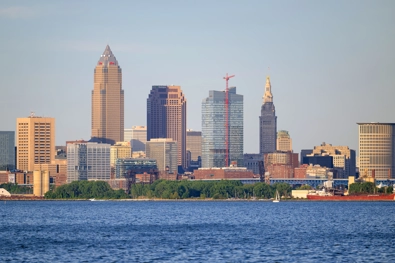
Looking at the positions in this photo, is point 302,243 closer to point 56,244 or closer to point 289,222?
point 56,244

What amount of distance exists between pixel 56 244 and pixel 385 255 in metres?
28.3

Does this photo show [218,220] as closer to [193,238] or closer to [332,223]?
[332,223]

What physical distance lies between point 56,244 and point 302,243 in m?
20.9

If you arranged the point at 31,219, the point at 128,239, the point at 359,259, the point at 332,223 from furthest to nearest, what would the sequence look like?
the point at 31,219
the point at 332,223
the point at 128,239
the point at 359,259

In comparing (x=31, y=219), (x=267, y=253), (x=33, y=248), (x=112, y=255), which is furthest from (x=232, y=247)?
(x=31, y=219)

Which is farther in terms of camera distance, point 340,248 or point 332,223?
→ point 332,223

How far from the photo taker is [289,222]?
414ft

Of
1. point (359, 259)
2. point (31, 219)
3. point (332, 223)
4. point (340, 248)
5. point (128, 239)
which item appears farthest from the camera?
point (31, 219)

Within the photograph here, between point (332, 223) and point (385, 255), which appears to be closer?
point (385, 255)

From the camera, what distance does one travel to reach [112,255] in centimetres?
8131

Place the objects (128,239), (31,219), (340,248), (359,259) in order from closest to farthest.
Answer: (359,259)
(340,248)
(128,239)
(31,219)

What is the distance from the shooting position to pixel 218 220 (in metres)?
131

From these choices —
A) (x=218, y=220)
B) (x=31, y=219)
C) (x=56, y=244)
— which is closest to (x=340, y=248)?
(x=56, y=244)

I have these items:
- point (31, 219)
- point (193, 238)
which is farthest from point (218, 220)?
point (193, 238)
